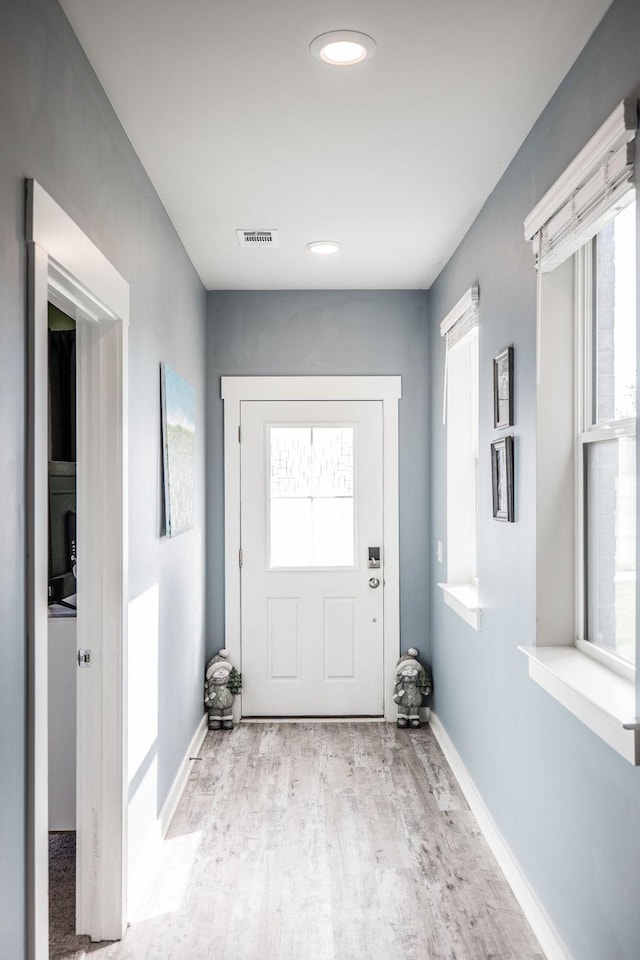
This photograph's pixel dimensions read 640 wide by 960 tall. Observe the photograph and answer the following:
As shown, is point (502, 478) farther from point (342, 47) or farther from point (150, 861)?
point (150, 861)

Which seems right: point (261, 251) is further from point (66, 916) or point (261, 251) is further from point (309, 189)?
point (66, 916)

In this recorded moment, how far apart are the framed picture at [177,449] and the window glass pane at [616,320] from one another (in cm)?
166

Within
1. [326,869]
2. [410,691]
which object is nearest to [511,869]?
[326,869]

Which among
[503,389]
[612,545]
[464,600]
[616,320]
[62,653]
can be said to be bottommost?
[62,653]

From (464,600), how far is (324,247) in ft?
5.88

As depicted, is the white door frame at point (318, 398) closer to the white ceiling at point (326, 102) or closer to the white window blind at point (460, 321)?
the white window blind at point (460, 321)

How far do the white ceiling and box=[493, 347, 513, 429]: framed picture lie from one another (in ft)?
2.26

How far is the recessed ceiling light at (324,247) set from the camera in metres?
3.56

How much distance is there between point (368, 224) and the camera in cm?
332

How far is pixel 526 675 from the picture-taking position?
2.47m

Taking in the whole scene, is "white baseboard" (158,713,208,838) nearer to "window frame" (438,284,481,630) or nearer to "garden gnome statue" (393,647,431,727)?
"garden gnome statue" (393,647,431,727)

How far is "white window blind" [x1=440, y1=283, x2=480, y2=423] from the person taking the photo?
3.16 m

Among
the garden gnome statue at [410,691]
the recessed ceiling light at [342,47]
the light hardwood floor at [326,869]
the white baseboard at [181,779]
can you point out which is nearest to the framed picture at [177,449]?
the white baseboard at [181,779]

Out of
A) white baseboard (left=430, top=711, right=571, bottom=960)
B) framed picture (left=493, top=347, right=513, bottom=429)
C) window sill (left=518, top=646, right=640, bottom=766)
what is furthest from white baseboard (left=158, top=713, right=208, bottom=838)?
framed picture (left=493, top=347, right=513, bottom=429)
